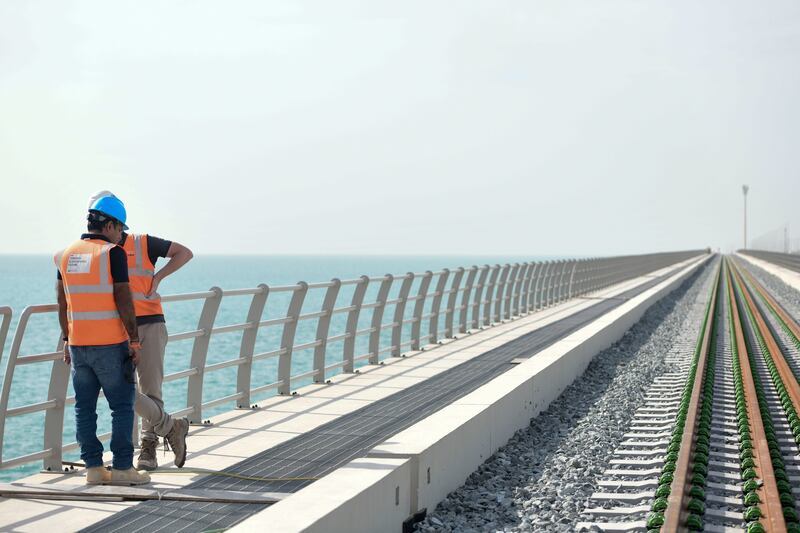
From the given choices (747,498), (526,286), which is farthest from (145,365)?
(526,286)

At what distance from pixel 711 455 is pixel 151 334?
541 cm

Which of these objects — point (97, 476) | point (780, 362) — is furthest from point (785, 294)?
point (97, 476)

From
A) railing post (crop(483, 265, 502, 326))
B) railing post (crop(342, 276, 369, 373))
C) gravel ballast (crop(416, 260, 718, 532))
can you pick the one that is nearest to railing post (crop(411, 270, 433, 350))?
railing post (crop(342, 276, 369, 373))

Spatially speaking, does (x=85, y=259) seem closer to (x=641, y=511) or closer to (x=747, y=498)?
(x=641, y=511)

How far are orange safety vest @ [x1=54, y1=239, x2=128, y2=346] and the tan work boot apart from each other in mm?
963

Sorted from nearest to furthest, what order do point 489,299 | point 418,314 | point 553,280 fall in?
1. point 418,314
2. point 489,299
3. point 553,280

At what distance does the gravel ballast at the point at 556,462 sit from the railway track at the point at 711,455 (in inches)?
7.5

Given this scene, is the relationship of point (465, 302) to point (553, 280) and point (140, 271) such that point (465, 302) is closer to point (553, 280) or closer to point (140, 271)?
point (553, 280)

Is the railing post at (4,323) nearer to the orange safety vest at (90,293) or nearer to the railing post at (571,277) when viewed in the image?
the orange safety vest at (90,293)

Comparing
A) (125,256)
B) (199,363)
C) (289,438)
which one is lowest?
(289,438)

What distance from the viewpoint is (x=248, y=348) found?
40.3 ft

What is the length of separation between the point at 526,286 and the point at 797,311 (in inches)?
363

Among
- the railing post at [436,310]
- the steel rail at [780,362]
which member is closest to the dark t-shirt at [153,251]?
the steel rail at [780,362]

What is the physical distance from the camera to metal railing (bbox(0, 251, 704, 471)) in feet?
27.3
